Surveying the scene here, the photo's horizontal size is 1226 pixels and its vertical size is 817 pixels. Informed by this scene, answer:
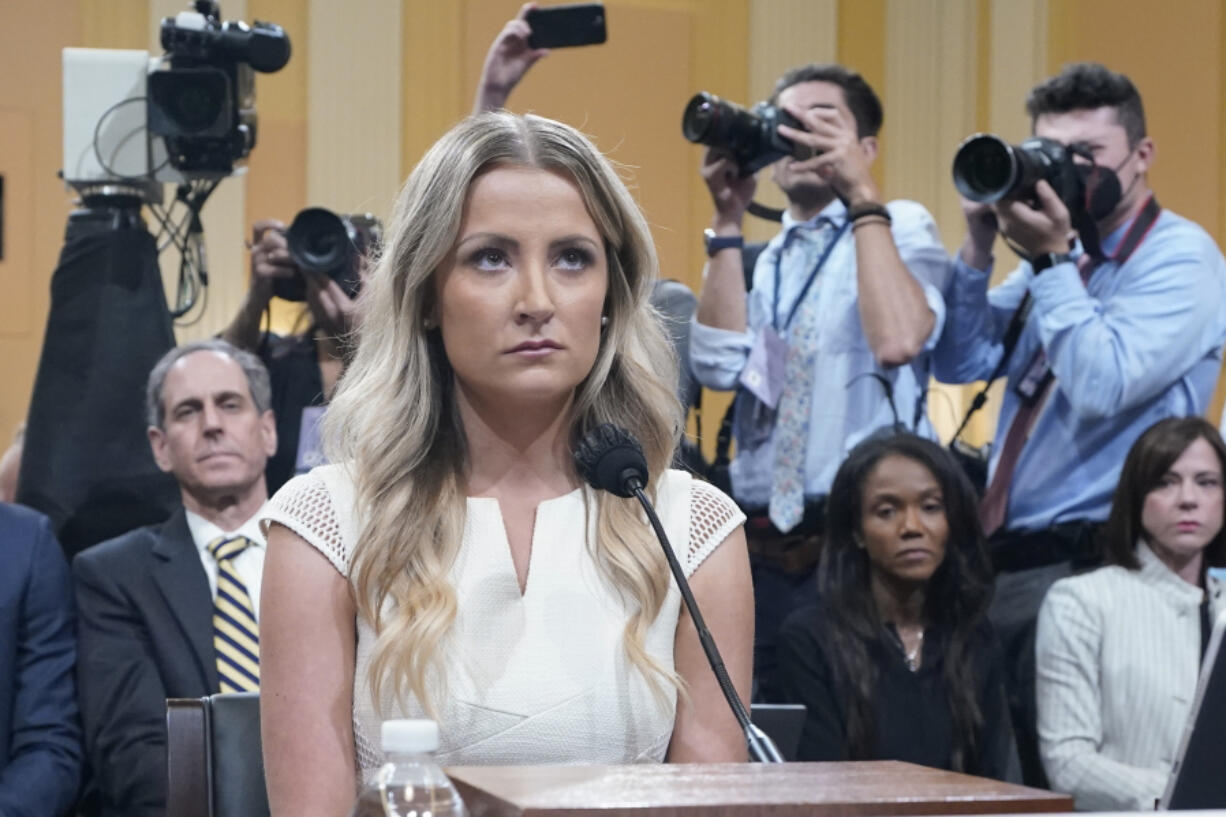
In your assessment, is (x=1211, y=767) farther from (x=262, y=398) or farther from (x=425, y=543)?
(x=262, y=398)

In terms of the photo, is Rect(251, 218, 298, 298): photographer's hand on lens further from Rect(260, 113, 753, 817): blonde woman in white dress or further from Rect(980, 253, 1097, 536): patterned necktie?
Rect(260, 113, 753, 817): blonde woman in white dress

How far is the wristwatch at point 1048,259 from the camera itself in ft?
9.86

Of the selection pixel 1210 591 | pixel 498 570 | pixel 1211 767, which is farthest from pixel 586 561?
pixel 1210 591

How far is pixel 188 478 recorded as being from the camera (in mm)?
2986

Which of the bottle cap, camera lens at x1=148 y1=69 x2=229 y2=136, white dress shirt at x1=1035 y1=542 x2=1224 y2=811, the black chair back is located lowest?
white dress shirt at x1=1035 y1=542 x2=1224 y2=811

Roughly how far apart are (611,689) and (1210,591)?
1.82 m

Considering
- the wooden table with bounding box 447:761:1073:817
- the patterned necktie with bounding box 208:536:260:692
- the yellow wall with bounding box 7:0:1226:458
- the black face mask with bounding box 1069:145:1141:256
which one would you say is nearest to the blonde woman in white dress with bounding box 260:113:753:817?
the wooden table with bounding box 447:761:1073:817

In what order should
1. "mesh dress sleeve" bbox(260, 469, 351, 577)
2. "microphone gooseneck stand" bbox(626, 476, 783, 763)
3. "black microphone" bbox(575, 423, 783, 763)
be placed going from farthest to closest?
→ "mesh dress sleeve" bbox(260, 469, 351, 577) < "black microphone" bbox(575, 423, 783, 763) < "microphone gooseneck stand" bbox(626, 476, 783, 763)

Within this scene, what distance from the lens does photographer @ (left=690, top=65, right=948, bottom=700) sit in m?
3.06

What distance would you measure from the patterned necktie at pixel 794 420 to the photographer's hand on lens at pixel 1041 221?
0.39m

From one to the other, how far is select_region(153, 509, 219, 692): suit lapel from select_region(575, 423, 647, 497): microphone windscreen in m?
1.40

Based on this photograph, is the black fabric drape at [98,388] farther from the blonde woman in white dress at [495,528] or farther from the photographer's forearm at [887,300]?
the blonde woman in white dress at [495,528]

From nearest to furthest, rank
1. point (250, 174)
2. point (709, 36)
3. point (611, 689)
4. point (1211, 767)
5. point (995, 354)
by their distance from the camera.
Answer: point (1211, 767), point (611, 689), point (995, 354), point (250, 174), point (709, 36)

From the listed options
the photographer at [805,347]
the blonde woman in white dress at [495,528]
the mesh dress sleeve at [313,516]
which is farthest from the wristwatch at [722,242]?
the mesh dress sleeve at [313,516]
